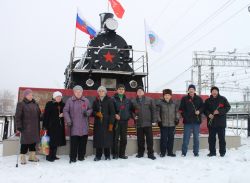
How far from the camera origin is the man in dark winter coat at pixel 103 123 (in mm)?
6879

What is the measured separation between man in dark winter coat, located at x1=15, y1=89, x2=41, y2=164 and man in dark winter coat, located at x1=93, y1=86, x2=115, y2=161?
Result: 1.30m

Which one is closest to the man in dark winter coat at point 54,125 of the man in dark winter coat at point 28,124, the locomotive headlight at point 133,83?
the man in dark winter coat at point 28,124

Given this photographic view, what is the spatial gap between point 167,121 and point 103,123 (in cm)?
164

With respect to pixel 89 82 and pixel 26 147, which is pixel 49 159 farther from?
pixel 89 82

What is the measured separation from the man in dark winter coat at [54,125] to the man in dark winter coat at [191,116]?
300 centimetres

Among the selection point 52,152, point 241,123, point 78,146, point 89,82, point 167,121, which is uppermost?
point 89,82

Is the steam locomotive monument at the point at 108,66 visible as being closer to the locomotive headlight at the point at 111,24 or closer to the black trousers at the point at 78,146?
the locomotive headlight at the point at 111,24

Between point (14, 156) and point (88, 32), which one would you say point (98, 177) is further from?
point (88, 32)

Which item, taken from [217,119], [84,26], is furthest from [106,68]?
[217,119]

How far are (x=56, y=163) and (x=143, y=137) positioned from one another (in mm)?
2148

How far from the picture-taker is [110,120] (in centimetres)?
698

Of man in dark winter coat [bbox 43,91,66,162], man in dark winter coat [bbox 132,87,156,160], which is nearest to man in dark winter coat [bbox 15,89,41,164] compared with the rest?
man in dark winter coat [bbox 43,91,66,162]

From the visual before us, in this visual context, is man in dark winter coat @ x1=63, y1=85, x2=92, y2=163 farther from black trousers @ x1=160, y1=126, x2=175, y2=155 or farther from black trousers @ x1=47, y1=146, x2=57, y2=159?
black trousers @ x1=160, y1=126, x2=175, y2=155

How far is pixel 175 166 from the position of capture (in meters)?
6.28
